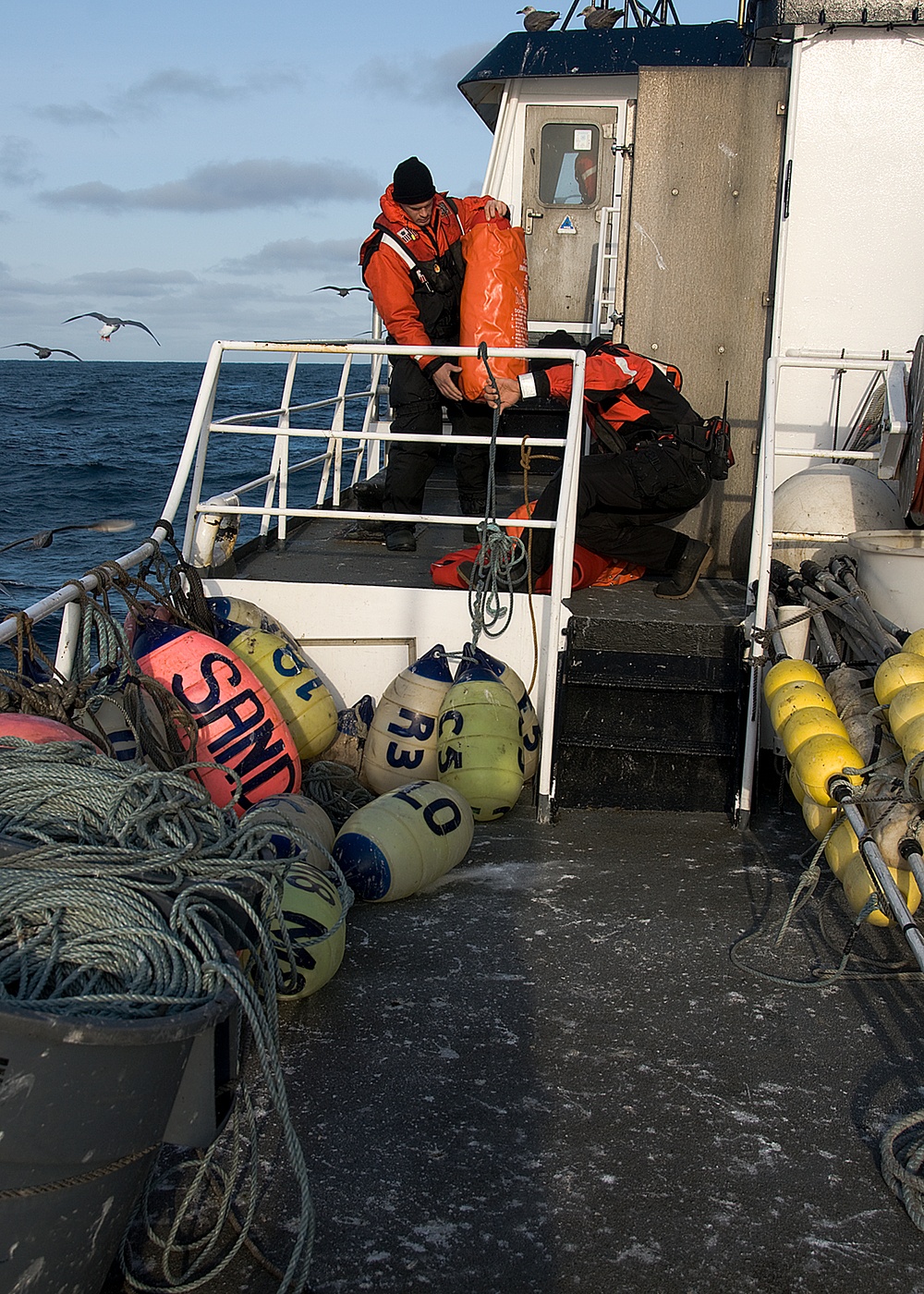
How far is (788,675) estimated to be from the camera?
4.42 m

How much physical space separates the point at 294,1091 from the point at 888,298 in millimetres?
5959

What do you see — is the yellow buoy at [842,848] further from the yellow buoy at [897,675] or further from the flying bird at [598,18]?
the flying bird at [598,18]

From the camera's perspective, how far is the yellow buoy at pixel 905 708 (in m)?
3.66

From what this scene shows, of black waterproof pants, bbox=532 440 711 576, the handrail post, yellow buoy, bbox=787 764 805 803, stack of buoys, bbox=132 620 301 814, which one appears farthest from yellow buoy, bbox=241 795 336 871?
black waterproof pants, bbox=532 440 711 576

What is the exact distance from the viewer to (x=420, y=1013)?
11.1 feet

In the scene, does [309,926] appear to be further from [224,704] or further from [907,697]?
[907,697]

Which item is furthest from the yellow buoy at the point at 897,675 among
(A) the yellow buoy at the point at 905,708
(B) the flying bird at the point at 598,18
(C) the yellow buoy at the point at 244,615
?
(B) the flying bird at the point at 598,18

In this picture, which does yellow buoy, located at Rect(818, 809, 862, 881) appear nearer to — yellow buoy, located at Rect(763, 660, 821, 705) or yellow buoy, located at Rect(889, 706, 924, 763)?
yellow buoy, located at Rect(889, 706, 924, 763)

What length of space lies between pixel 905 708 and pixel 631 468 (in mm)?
2196

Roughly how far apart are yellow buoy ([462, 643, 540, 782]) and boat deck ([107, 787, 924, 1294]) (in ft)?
2.62

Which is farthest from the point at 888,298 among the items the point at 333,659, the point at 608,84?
the point at 608,84

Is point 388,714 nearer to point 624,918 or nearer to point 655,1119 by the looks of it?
point 624,918

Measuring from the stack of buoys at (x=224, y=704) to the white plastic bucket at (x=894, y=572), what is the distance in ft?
8.57

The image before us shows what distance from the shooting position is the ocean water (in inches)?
611
